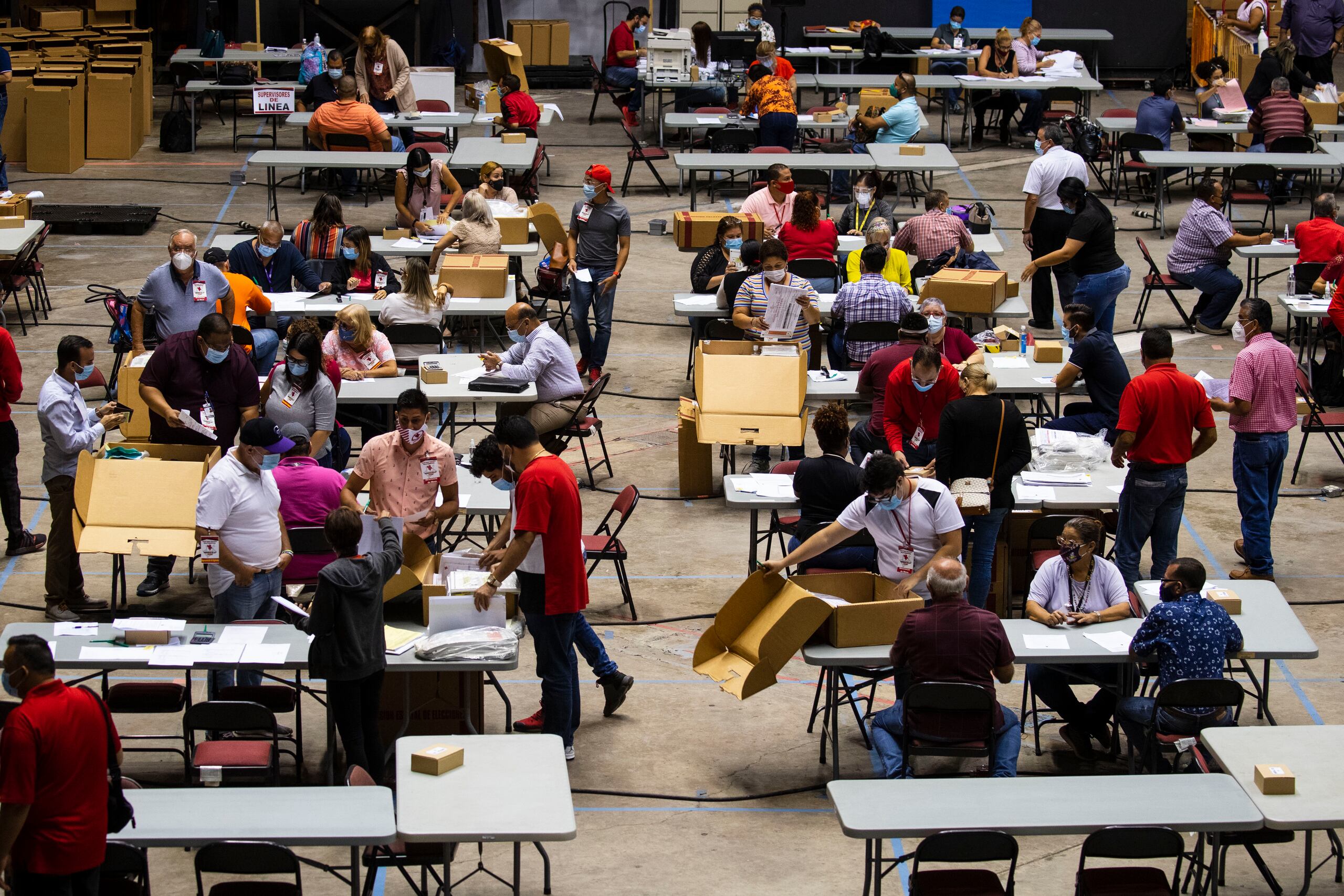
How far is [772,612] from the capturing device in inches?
307

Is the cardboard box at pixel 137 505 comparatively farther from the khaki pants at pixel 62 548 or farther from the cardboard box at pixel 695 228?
the cardboard box at pixel 695 228

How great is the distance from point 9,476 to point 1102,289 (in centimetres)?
819

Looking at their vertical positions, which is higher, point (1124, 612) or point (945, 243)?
point (945, 243)

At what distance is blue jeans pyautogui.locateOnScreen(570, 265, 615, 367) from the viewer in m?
12.9

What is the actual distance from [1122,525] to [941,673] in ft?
8.62

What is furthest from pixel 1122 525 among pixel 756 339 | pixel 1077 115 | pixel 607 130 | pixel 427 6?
pixel 427 6

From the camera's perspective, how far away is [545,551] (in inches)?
292

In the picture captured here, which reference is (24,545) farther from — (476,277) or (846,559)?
(846,559)

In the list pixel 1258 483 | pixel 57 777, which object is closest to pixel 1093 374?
pixel 1258 483

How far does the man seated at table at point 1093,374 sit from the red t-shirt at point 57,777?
6.63 m

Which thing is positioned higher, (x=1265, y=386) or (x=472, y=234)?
(x=472, y=234)

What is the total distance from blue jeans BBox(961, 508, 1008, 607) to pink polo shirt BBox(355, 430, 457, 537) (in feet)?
9.37

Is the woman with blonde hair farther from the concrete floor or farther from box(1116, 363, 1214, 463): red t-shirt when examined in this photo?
the concrete floor

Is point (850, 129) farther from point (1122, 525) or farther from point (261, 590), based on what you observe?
point (261, 590)
